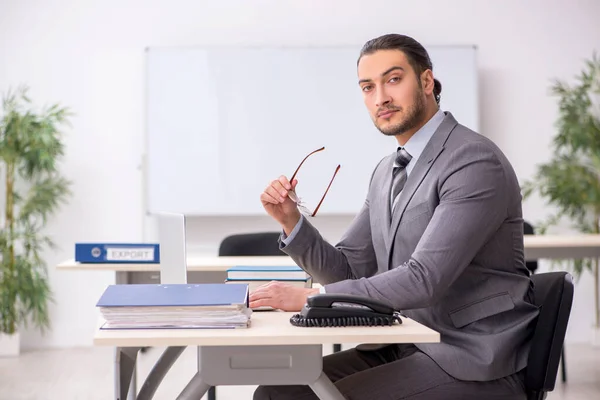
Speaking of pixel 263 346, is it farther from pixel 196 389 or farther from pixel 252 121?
pixel 252 121

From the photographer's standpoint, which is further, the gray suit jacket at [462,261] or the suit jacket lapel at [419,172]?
the suit jacket lapel at [419,172]

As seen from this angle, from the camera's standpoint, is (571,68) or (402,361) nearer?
(402,361)

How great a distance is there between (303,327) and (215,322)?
0.63 feet

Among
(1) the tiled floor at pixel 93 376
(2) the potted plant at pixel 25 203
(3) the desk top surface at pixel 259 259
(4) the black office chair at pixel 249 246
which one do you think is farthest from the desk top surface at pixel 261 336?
(2) the potted plant at pixel 25 203

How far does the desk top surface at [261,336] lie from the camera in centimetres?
156

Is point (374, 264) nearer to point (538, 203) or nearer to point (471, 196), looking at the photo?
point (471, 196)

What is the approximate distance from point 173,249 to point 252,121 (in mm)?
3477

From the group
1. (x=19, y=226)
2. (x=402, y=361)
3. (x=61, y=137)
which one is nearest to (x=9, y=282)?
(x=19, y=226)

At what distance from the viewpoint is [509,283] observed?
1.96 meters

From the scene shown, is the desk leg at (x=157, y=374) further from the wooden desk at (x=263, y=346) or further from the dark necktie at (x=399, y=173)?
the dark necktie at (x=399, y=173)

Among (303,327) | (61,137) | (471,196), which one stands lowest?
(303,327)

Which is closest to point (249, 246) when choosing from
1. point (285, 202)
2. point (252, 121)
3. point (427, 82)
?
point (252, 121)

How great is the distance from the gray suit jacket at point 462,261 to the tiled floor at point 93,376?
2510 millimetres

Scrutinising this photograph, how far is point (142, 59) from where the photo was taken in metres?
5.80
